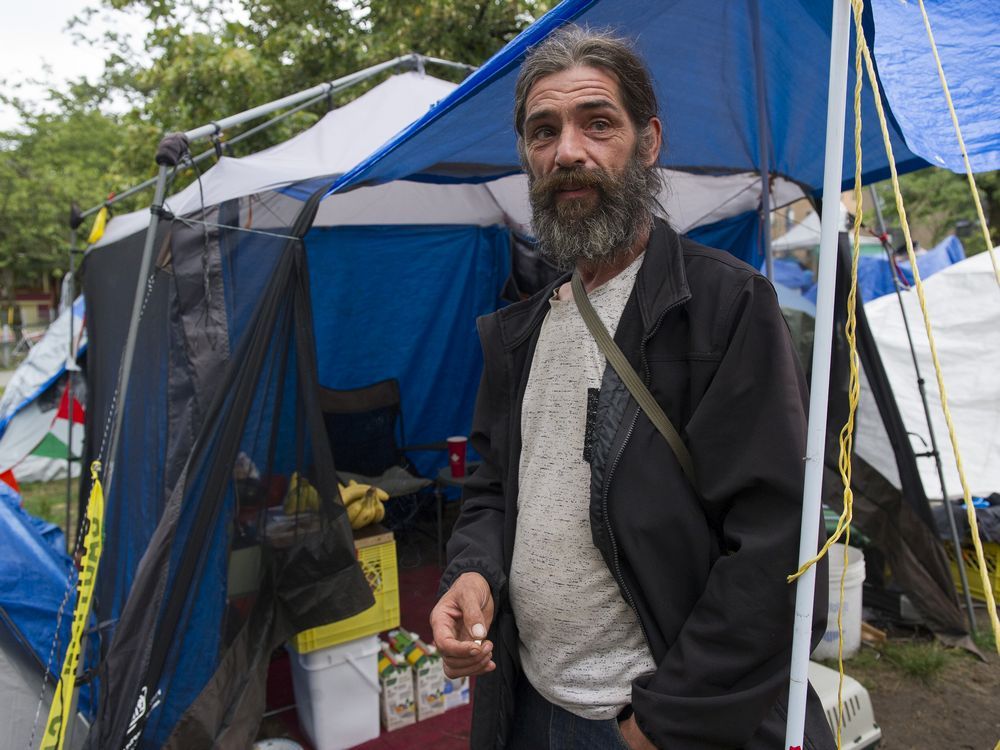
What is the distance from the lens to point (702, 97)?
2812mm

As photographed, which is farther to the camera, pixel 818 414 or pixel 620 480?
pixel 620 480

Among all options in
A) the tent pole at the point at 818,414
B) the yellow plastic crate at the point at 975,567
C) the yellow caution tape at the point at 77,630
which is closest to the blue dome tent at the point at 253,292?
the yellow caution tape at the point at 77,630

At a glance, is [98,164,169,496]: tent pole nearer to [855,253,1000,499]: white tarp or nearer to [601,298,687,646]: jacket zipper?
[601,298,687,646]: jacket zipper

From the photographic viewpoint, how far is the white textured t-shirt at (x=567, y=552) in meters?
1.21

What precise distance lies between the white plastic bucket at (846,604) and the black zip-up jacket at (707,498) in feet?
8.09

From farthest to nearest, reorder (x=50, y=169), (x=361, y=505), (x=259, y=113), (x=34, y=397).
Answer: (x=50, y=169)
(x=34, y=397)
(x=361, y=505)
(x=259, y=113)

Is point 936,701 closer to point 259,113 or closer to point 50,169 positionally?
point 259,113

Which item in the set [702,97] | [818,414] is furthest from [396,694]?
[702,97]

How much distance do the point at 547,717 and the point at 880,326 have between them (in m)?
5.31

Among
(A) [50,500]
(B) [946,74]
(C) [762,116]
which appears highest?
(C) [762,116]

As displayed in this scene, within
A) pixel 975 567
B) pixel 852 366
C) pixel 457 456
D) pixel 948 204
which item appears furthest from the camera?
pixel 948 204

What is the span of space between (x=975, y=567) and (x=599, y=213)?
3.99 metres

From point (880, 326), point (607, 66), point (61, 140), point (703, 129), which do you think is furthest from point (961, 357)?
point (61, 140)

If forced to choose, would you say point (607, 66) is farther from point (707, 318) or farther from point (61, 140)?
point (61, 140)
